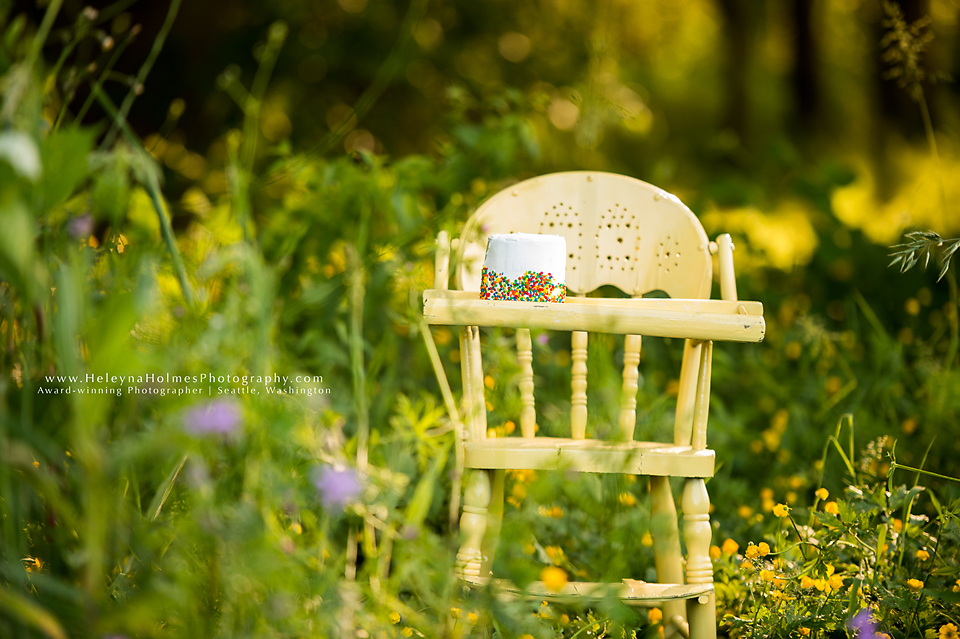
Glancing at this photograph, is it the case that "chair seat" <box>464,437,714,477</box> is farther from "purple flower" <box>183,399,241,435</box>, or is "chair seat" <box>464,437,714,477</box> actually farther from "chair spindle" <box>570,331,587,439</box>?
"purple flower" <box>183,399,241,435</box>

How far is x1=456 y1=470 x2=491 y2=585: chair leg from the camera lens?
136 centimetres

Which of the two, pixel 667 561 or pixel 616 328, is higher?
pixel 616 328

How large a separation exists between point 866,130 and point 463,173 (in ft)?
27.4

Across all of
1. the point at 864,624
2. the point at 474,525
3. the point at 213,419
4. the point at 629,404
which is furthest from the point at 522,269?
the point at 864,624

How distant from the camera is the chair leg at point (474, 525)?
1.36m

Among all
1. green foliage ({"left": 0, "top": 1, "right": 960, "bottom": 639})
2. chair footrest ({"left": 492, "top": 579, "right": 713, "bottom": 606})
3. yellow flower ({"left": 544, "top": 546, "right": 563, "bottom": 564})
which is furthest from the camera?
yellow flower ({"left": 544, "top": 546, "right": 563, "bottom": 564})

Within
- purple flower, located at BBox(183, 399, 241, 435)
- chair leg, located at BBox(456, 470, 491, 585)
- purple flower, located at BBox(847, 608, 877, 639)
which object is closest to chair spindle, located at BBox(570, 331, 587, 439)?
chair leg, located at BBox(456, 470, 491, 585)

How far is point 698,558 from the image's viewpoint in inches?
55.3

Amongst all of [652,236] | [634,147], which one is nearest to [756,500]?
[652,236]

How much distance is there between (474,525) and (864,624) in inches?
28.7

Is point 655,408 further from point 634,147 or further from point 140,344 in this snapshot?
point 634,147

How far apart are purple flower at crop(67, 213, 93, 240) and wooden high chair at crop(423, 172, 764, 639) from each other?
770mm

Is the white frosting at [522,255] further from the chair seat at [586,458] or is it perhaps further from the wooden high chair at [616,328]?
the chair seat at [586,458]

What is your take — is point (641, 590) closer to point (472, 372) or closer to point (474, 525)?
point (474, 525)
